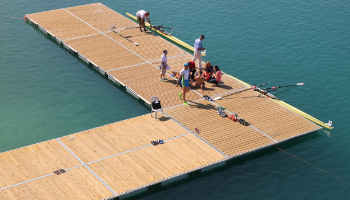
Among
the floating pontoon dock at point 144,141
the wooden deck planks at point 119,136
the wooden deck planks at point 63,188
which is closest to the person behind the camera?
the wooden deck planks at point 63,188

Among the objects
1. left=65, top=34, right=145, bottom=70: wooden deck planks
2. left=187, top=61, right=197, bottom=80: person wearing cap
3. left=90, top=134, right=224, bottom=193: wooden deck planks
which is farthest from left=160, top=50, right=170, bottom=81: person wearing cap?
left=90, top=134, right=224, bottom=193: wooden deck planks

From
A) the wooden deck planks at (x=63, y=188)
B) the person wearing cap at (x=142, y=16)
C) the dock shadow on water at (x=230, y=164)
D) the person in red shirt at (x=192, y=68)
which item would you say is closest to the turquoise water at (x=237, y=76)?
the dock shadow on water at (x=230, y=164)

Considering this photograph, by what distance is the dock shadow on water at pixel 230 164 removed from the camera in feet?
103

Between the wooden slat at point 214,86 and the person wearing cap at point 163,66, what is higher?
the person wearing cap at point 163,66

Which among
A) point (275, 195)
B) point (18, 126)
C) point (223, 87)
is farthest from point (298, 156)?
point (18, 126)

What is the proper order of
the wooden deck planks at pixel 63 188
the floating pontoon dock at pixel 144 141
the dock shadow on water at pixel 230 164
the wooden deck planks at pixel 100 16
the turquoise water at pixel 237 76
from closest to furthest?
the wooden deck planks at pixel 63 188
the floating pontoon dock at pixel 144 141
the dock shadow on water at pixel 230 164
the turquoise water at pixel 237 76
the wooden deck planks at pixel 100 16

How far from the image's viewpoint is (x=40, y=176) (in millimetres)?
30531

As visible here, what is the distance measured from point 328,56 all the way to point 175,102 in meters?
18.2

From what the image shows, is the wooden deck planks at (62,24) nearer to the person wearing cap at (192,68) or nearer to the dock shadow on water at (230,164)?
the person wearing cap at (192,68)

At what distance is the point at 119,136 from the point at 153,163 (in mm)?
3875

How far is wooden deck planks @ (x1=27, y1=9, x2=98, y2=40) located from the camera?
1980 inches

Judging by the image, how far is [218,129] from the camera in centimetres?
3600

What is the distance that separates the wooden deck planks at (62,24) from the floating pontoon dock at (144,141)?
3.56 meters

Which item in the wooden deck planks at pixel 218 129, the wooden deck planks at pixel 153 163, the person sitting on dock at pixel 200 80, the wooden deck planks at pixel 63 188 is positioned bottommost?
the wooden deck planks at pixel 63 188
